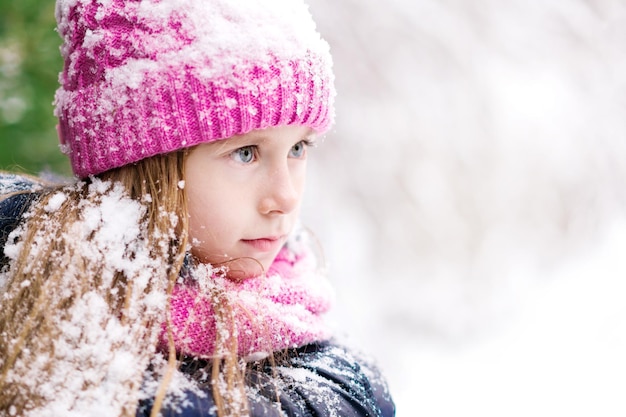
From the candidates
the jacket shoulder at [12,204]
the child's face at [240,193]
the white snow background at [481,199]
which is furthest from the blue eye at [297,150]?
the white snow background at [481,199]

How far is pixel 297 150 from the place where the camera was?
121 centimetres

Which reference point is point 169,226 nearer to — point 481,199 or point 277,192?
point 277,192

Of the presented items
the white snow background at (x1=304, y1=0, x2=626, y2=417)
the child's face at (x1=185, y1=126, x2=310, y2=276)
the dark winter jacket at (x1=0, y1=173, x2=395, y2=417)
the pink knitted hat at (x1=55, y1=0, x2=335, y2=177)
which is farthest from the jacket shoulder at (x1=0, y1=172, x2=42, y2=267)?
the white snow background at (x1=304, y1=0, x2=626, y2=417)

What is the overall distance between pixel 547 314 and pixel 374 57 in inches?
60.5

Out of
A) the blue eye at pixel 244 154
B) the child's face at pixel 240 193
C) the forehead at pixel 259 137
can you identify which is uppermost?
the forehead at pixel 259 137

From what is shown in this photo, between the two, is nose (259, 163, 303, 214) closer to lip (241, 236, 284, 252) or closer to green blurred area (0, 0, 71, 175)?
lip (241, 236, 284, 252)

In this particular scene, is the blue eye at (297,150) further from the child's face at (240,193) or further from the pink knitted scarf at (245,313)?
the pink knitted scarf at (245,313)

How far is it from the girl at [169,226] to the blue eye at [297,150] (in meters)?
0.07

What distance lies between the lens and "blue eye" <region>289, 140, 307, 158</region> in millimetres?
1199

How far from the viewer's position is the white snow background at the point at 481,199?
2.21 meters

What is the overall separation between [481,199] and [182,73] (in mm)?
2060

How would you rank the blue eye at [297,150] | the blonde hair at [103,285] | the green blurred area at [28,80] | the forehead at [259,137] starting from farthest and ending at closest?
the green blurred area at [28,80], the blue eye at [297,150], the forehead at [259,137], the blonde hair at [103,285]

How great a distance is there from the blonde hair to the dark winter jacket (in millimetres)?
34

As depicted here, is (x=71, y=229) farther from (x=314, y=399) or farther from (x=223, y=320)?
(x=314, y=399)
